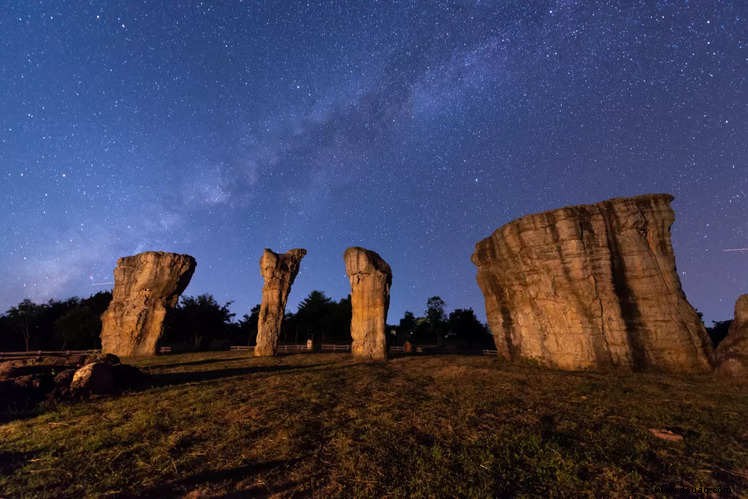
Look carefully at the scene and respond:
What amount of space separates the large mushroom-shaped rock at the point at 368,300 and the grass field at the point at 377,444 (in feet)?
39.7

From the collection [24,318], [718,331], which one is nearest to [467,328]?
[718,331]

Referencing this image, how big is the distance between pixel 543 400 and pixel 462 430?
4.71 metres

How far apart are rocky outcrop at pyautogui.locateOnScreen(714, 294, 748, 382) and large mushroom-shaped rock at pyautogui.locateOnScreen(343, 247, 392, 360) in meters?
17.9

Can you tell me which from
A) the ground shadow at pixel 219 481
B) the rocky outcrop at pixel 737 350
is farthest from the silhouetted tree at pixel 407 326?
the ground shadow at pixel 219 481

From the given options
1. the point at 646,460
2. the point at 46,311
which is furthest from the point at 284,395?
the point at 46,311

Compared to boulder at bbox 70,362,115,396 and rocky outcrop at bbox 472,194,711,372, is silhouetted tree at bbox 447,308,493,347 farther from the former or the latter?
boulder at bbox 70,362,115,396

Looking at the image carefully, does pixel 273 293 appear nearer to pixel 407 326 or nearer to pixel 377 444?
pixel 377 444

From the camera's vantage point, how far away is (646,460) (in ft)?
17.1

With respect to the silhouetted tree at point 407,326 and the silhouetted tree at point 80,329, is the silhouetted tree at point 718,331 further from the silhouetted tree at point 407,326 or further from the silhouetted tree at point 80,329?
the silhouetted tree at point 80,329

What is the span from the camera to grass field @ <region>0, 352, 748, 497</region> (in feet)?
14.3

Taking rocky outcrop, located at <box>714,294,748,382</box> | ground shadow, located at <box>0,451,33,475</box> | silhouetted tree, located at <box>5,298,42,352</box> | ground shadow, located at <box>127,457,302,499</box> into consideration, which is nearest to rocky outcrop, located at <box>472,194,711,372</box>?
rocky outcrop, located at <box>714,294,748,382</box>

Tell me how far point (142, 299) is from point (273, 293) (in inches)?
524

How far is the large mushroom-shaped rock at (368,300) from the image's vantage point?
2255 cm

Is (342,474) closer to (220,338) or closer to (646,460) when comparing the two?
(646,460)
